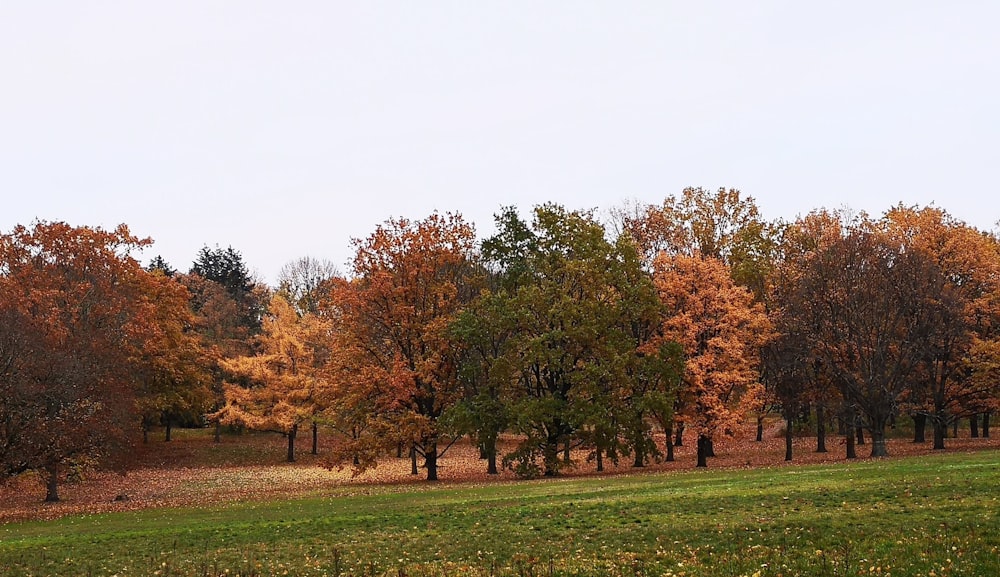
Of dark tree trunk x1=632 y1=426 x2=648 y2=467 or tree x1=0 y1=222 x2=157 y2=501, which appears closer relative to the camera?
tree x1=0 y1=222 x2=157 y2=501

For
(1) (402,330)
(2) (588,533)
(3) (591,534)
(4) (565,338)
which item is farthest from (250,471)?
(3) (591,534)

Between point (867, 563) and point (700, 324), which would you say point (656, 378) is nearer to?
point (700, 324)

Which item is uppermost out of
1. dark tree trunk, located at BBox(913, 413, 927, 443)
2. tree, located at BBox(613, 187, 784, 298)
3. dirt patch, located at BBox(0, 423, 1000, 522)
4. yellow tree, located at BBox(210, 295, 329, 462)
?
tree, located at BBox(613, 187, 784, 298)

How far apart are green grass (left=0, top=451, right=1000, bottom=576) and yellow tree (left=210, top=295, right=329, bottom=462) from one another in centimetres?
3366

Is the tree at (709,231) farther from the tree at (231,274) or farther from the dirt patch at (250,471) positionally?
the tree at (231,274)

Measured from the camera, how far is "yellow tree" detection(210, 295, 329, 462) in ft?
206

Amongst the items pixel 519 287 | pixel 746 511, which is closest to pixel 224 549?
pixel 746 511

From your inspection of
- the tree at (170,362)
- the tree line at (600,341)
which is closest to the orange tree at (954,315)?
the tree line at (600,341)

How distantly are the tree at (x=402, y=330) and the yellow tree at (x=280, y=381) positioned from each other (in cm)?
1964

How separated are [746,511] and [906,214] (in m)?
37.1

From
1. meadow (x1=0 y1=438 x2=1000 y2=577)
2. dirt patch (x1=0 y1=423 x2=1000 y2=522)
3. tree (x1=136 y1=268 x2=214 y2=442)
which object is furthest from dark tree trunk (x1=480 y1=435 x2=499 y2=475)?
tree (x1=136 y1=268 x2=214 y2=442)

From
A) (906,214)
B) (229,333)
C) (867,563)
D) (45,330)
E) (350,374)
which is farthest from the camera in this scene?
(229,333)

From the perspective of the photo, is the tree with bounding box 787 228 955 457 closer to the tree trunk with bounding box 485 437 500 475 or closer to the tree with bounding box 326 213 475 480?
the tree trunk with bounding box 485 437 500 475

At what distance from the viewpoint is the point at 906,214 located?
162ft
